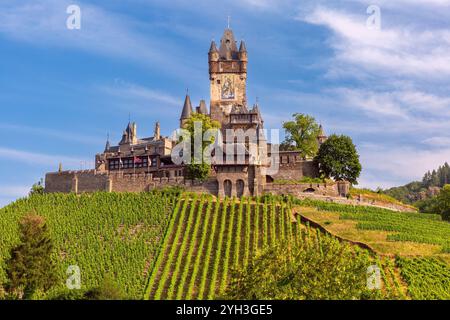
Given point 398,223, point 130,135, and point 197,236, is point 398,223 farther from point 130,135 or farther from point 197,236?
point 130,135

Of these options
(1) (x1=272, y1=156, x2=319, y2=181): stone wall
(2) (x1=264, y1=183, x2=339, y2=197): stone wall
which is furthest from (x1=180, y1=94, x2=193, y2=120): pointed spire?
(2) (x1=264, y1=183, x2=339, y2=197): stone wall

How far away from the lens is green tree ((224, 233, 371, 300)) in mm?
34438

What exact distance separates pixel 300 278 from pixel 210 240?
76.0ft

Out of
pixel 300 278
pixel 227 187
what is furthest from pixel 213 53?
pixel 300 278

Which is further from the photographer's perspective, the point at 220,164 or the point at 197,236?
the point at 220,164

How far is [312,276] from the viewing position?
118 feet

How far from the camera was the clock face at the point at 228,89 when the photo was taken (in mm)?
90062

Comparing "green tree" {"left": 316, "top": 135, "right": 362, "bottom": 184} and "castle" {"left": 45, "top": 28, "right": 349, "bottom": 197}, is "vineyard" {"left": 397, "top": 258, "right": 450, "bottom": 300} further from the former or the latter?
"green tree" {"left": 316, "top": 135, "right": 362, "bottom": 184}

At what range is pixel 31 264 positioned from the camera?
158 ft

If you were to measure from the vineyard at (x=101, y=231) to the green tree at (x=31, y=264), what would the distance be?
6.30 feet

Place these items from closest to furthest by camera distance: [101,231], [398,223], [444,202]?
1. [101,231]
2. [398,223]
3. [444,202]

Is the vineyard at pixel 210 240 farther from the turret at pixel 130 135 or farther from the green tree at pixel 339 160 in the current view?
the turret at pixel 130 135

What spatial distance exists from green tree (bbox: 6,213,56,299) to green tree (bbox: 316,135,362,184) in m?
38.2

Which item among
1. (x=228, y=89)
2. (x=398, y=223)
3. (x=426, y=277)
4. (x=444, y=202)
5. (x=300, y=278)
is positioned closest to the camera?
(x=300, y=278)
